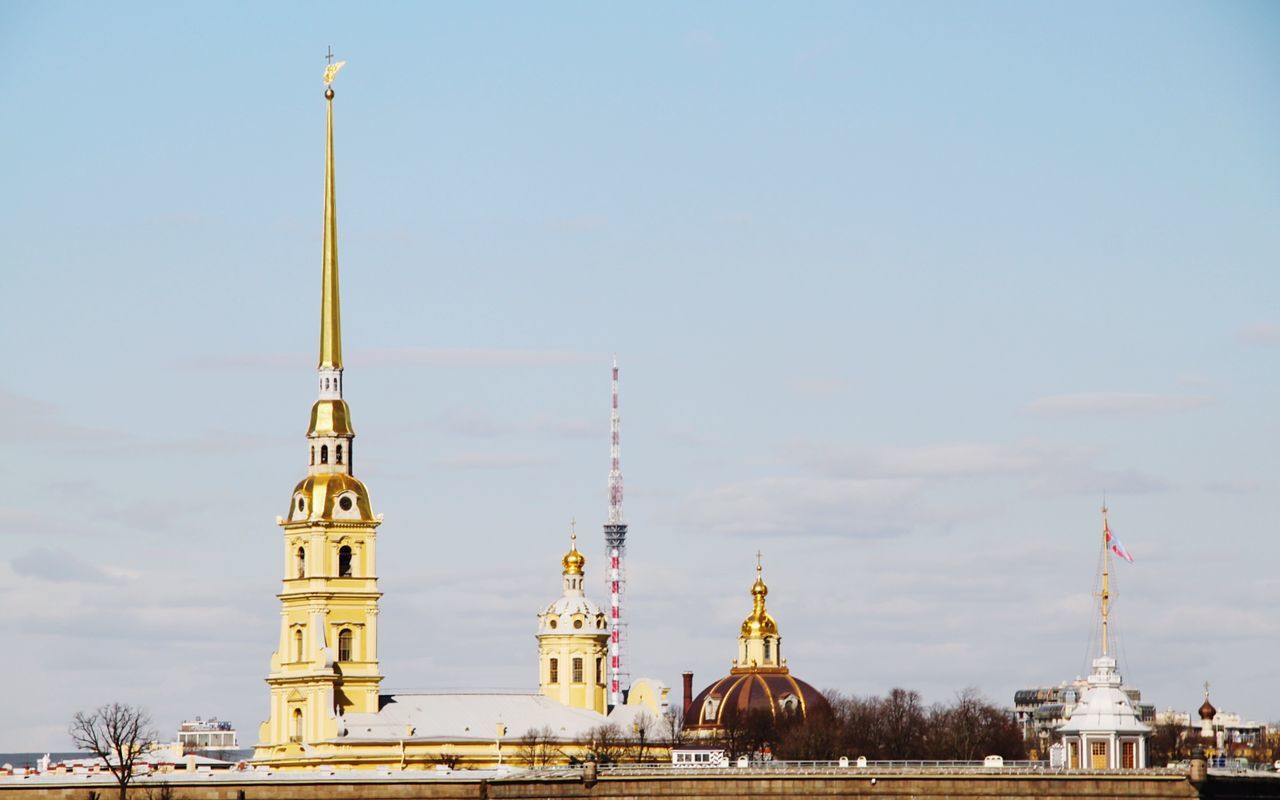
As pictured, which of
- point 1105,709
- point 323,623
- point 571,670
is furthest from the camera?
point 571,670

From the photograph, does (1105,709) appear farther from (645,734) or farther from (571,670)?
(571,670)

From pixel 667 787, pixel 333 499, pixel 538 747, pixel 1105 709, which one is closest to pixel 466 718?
pixel 538 747

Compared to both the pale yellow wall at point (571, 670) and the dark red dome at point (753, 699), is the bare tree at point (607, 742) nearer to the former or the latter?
the pale yellow wall at point (571, 670)

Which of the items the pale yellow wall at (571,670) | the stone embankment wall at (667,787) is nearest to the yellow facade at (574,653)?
the pale yellow wall at (571,670)

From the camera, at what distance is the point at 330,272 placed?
460 ft

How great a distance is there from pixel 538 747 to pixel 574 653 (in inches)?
529

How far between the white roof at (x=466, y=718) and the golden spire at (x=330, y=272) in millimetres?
15996

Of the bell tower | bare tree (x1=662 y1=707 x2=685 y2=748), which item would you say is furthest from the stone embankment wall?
bare tree (x1=662 y1=707 x2=685 y2=748)

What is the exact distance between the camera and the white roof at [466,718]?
134 metres

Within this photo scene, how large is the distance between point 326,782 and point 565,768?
369 inches

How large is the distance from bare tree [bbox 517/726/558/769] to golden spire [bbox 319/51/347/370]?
62.3ft

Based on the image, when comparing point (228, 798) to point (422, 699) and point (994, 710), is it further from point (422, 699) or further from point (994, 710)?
point (994, 710)

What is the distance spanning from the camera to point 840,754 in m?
144

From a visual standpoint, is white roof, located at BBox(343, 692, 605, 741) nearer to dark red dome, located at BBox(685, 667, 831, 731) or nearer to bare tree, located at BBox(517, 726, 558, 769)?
bare tree, located at BBox(517, 726, 558, 769)
